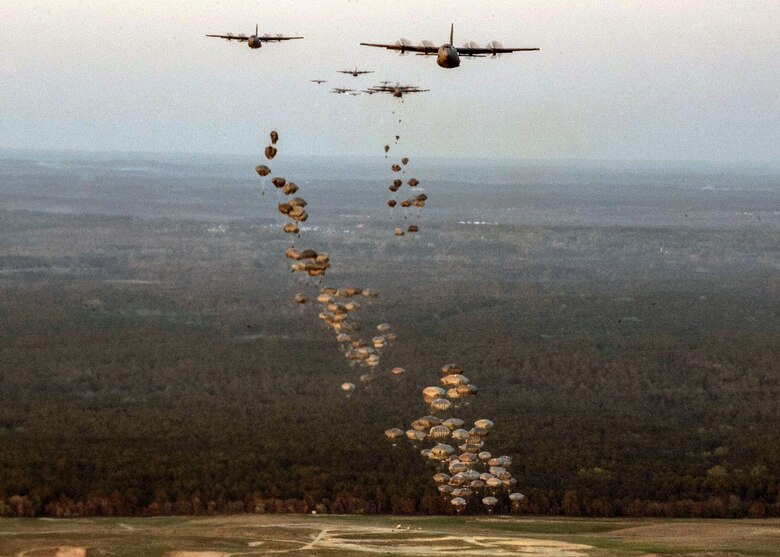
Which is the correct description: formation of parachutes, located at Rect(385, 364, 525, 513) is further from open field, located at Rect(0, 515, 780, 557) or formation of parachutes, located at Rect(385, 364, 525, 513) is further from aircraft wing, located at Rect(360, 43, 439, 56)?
aircraft wing, located at Rect(360, 43, 439, 56)

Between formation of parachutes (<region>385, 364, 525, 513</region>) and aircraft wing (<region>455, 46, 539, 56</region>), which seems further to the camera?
formation of parachutes (<region>385, 364, 525, 513</region>)

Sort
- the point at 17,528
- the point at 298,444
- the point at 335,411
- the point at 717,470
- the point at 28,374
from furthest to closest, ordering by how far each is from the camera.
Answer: the point at 28,374
the point at 335,411
the point at 298,444
the point at 717,470
the point at 17,528

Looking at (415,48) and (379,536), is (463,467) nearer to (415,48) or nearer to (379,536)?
(379,536)

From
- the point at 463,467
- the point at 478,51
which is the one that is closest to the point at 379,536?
the point at 463,467

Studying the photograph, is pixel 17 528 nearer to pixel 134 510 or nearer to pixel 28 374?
pixel 134 510

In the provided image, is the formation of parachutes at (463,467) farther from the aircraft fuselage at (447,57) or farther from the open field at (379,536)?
the aircraft fuselage at (447,57)

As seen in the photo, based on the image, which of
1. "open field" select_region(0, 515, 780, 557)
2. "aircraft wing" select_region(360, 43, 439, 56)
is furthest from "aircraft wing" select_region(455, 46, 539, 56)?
"open field" select_region(0, 515, 780, 557)

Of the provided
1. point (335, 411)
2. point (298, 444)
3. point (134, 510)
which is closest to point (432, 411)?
point (335, 411)
